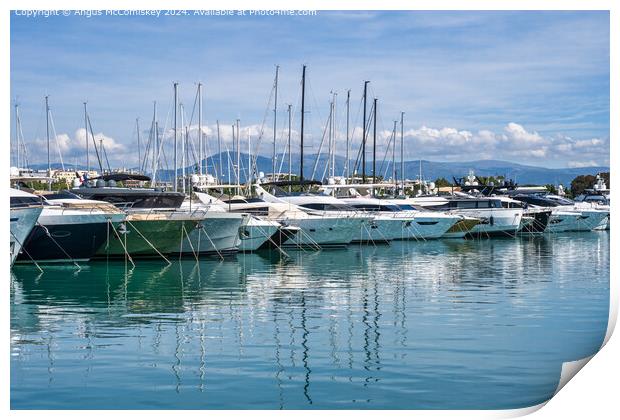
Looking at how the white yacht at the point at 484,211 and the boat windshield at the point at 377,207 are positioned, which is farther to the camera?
the white yacht at the point at 484,211

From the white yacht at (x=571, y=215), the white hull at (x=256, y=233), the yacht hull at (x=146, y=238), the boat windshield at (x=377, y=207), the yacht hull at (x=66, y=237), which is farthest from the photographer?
the white yacht at (x=571, y=215)

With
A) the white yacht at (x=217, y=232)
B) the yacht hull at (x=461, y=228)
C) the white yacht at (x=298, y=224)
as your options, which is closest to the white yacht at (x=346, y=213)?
the white yacht at (x=298, y=224)

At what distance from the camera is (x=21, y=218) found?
67.3 feet

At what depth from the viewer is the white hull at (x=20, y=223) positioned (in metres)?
20.4

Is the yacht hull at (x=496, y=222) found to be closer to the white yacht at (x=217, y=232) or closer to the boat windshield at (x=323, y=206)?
the boat windshield at (x=323, y=206)

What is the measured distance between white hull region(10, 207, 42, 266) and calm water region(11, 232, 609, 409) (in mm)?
756

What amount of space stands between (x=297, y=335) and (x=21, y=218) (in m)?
9.58

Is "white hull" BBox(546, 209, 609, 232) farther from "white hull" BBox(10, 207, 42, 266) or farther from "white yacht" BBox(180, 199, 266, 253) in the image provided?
"white hull" BBox(10, 207, 42, 266)

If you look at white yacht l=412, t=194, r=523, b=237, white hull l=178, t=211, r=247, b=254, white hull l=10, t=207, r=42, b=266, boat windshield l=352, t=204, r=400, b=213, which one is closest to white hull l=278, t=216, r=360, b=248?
boat windshield l=352, t=204, r=400, b=213

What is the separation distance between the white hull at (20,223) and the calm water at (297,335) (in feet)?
2.48

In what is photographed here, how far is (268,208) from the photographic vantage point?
31.2m

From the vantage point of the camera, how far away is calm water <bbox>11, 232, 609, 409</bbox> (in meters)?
9.55

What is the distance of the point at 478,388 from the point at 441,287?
32.2 ft

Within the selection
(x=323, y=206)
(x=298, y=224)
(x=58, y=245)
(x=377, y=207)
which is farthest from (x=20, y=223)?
(x=377, y=207)
